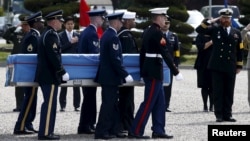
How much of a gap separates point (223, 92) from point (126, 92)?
2.52m

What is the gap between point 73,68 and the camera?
1388cm

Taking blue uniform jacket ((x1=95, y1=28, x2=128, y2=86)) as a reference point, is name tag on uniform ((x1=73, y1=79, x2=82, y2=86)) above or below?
below

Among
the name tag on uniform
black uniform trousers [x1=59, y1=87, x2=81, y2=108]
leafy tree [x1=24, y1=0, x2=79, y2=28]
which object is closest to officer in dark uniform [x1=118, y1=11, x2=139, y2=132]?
the name tag on uniform

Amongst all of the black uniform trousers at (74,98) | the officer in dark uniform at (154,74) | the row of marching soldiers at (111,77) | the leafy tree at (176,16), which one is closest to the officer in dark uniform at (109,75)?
the row of marching soldiers at (111,77)

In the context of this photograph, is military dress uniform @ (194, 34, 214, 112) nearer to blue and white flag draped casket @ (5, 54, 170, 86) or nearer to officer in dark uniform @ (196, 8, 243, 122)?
officer in dark uniform @ (196, 8, 243, 122)

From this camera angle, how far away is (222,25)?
16.4 m

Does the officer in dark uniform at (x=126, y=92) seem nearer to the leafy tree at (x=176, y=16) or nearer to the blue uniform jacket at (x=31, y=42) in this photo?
the blue uniform jacket at (x=31, y=42)

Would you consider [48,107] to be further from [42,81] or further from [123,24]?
[123,24]

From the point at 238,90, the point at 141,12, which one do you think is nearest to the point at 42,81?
the point at 238,90

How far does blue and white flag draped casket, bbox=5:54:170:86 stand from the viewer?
538 inches

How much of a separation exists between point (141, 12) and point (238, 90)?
481 inches

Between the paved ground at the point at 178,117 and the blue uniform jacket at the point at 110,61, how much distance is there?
3.18 ft

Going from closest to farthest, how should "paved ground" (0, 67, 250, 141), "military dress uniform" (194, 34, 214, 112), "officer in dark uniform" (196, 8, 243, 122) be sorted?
"paved ground" (0, 67, 250, 141), "officer in dark uniform" (196, 8, 243, 122), "military dress uniform" (194, 34, 214, 112)

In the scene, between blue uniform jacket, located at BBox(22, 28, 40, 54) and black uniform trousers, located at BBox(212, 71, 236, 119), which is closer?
blue uniform jacket, located at BBox(22, 28, 40, 54)
